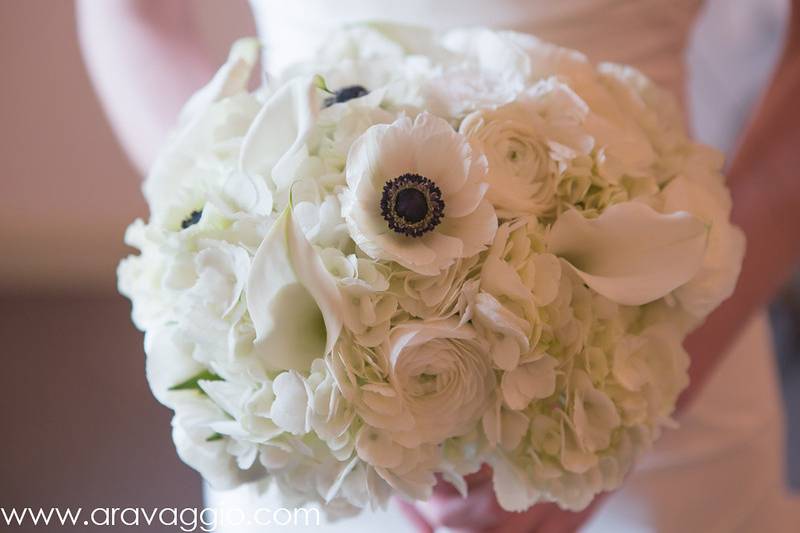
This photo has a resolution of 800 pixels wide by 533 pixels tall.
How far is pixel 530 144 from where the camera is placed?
51cm

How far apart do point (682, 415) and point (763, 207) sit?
23 cm

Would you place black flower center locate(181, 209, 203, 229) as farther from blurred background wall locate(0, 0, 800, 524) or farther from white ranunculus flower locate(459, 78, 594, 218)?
blurred background wall locate(0, 0, 800, 524)

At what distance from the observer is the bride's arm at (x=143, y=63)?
854 mm

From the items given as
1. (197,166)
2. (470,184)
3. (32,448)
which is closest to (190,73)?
(197,166)

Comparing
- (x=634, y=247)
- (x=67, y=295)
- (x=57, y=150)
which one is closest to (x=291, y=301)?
(x=634, y=247)

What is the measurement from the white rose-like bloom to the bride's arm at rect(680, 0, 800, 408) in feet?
1.29

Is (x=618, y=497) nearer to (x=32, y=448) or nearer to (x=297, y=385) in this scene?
(x=297, y=385)

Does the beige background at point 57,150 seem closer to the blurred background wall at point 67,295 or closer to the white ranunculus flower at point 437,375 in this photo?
the blurred background wall at point 67,295

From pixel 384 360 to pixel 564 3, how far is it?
0.51 metres

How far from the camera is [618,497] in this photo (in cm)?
89

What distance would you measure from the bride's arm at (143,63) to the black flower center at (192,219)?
1.03ft

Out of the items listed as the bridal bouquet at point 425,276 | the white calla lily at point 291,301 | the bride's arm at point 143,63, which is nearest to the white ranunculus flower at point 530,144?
the bridal bouquet at point 425,276

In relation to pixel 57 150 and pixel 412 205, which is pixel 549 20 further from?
pixel 57 150

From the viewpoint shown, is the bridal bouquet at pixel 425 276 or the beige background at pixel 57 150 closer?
the bridal bouquet at pixel 425 276
